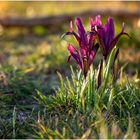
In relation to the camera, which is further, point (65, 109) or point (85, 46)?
point (65, 109)

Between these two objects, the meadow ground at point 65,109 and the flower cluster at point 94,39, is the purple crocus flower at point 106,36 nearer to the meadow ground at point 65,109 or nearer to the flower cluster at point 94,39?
the flower cluster at point 94,39

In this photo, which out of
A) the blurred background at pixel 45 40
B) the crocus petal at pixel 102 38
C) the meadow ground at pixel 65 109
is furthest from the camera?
the blurred background at pixel 45 40

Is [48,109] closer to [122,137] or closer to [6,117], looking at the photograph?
[6,117]

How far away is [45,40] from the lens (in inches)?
329

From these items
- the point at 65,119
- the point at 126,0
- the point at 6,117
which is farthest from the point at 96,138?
the point at 126,0

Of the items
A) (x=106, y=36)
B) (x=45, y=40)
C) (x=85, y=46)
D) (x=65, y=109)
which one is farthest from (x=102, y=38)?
(x=45, y=40)

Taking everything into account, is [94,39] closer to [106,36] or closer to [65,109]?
[106,36]

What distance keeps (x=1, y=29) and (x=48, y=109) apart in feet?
17.9

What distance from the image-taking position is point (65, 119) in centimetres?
Result: 345

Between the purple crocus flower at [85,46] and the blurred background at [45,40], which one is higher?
the purple crocus flower at [85,46]

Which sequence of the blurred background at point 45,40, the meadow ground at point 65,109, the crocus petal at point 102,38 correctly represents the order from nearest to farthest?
1. the meadow ground at point 65,109
2. the crocus petal at point 102,38
3. the blurred background at point 45,40

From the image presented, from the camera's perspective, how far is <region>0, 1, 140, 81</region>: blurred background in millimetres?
6152

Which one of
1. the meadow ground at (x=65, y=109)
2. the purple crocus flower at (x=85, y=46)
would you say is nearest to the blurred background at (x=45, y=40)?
the meadow ground at (x=65, y=109)

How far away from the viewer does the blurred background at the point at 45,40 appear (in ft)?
20.2
